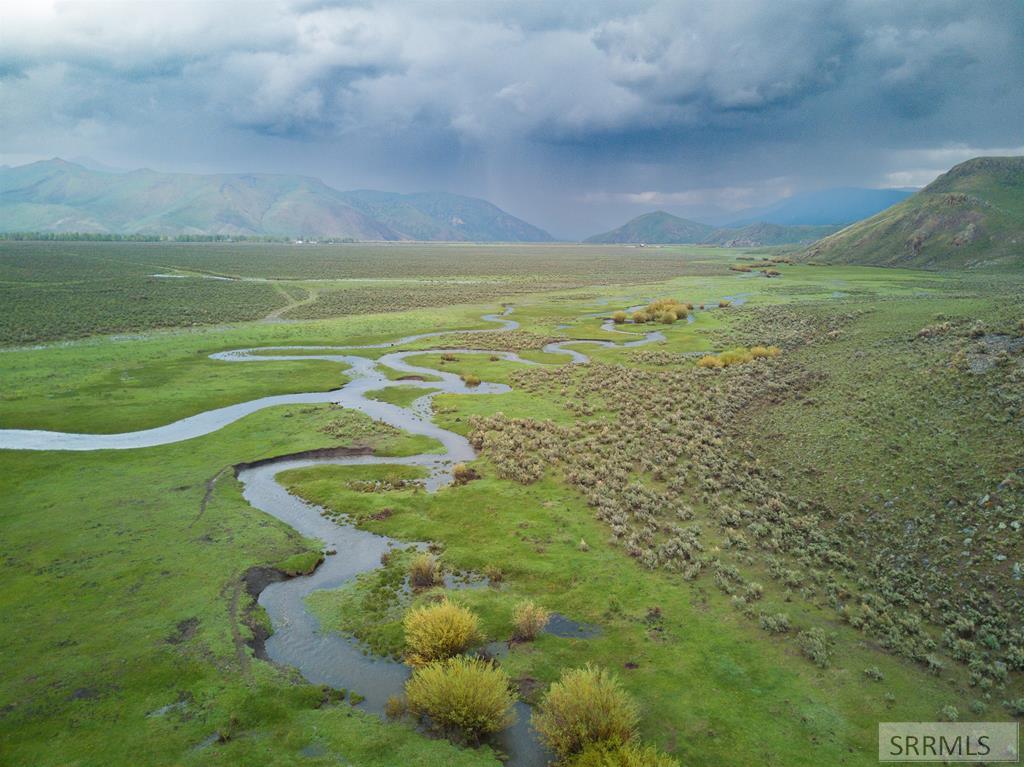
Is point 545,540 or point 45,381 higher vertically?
point 45,381

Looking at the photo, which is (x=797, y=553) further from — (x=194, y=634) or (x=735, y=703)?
(x=194, y=634)

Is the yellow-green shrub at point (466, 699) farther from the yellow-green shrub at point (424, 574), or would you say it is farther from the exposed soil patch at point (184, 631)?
the exposed soil patch at point (184, 631)

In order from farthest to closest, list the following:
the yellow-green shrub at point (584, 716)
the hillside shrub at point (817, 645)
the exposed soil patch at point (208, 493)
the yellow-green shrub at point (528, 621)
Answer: the exposed soil patch at point (208, 493)
the yellow-green shrub at point (528, 621)
the hillside shrub at point (817, 645)
the yellow-green shrub at point (584, 716)

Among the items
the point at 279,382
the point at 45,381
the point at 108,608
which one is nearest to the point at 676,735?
the point at 108,608

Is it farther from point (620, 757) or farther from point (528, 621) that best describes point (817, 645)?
point (528, 621)

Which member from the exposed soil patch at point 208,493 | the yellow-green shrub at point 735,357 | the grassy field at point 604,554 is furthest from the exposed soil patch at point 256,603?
the yellow-green shrub at point 735,357
